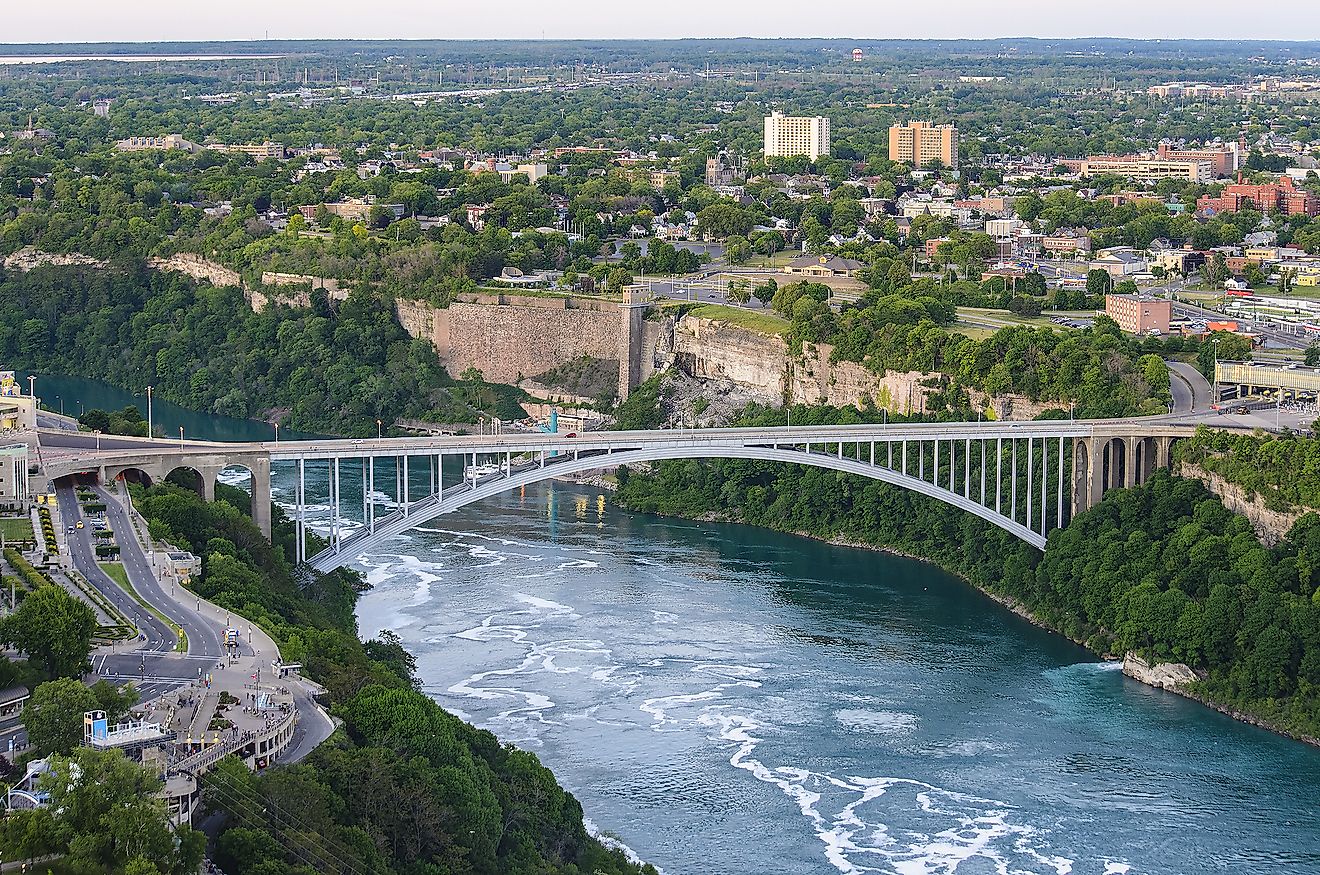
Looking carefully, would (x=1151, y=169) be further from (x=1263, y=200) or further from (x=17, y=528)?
(x=17, y=528)

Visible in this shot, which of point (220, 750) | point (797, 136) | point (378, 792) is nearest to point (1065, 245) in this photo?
point (797, 136)

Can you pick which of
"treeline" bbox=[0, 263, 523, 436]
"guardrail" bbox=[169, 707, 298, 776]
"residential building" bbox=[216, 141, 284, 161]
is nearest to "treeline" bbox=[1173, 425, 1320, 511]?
"guardrail" bbox=[169, 707, 298, 776]

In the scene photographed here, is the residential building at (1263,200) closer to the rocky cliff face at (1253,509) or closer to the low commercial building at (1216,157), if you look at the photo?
the low commercial building at (1216,157)

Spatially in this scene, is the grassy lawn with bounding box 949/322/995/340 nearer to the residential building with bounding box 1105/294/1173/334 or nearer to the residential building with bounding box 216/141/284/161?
the residential building with bounding box 1105/294/1173/334

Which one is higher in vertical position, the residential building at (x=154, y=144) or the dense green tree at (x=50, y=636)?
the residential building at (x=154, y=144)

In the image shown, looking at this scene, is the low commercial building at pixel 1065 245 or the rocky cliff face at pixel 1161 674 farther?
the low commercial building at pixel 1065 245

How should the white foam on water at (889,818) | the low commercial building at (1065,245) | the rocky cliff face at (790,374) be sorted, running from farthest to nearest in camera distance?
the low commercial building at (1065,245), the rocky cliff face at (790,374), the white foam on water at (889,818)

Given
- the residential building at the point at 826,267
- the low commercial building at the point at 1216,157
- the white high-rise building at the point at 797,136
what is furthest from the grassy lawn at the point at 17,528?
the white high-rise building at the point at 797,136
